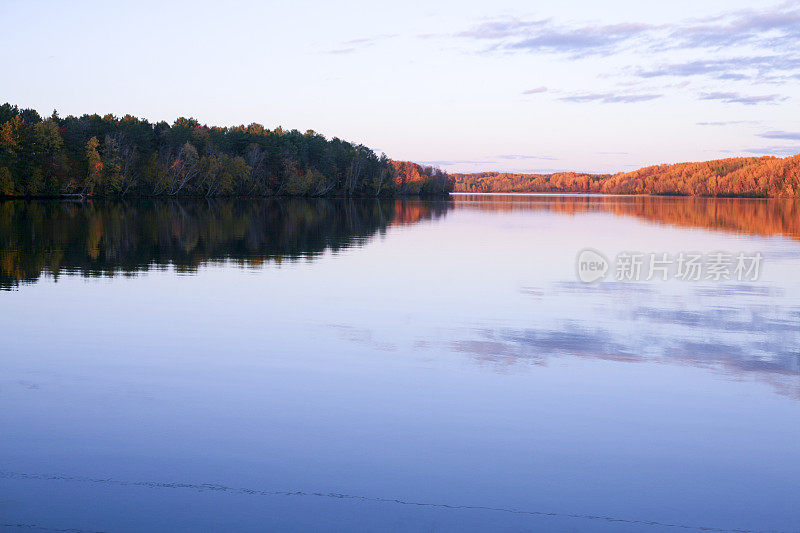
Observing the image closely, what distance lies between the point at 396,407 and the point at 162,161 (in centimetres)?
11345

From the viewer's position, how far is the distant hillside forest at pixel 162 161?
290 feet

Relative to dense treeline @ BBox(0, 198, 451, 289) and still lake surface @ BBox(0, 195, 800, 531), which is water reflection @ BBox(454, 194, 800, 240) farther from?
still lake surface @ BBox(0, 195, 800, 531)

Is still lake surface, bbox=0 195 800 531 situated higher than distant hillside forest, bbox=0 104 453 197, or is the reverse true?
distant hillside forest, bbox=0 104 453 197

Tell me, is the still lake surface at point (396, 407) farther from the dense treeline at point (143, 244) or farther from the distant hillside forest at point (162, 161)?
the distant hillside forest at point (162, 161)

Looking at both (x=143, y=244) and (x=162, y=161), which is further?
(x=162, y=161)

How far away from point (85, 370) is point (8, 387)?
Answer: 3.89ft

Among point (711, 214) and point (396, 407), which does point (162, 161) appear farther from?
point (396, 407)

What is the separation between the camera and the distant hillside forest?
88.5m

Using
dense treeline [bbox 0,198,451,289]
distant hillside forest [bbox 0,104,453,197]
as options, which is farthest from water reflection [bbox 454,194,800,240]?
distant hillside forest [bbox 0,104,453,197]

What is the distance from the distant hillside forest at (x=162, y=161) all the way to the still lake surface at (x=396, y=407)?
260 feet

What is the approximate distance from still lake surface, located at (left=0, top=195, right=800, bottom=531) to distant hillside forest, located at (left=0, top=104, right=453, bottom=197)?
79.3 metres

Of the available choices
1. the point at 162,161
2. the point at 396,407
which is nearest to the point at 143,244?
the point at 396,407

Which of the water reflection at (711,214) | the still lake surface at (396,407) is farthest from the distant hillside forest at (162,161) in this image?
the still lake surface at (396,407)

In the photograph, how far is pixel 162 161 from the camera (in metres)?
114
